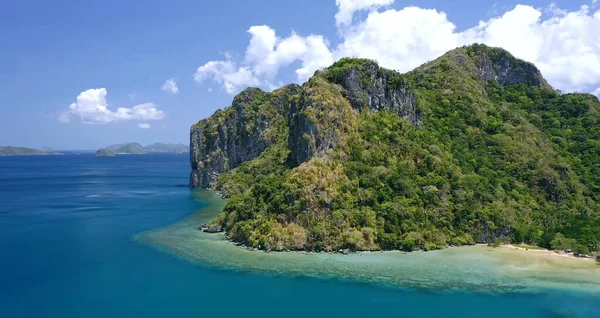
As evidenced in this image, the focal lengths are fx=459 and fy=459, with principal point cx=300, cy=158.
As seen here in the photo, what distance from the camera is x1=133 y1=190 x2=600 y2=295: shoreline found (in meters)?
52.7

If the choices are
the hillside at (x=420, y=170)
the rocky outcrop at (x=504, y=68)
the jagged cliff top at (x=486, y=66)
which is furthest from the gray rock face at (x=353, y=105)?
the rocky outcrop at (x=504, y=68)

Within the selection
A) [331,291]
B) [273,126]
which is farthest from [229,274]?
[273,126]

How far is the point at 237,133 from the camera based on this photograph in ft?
489

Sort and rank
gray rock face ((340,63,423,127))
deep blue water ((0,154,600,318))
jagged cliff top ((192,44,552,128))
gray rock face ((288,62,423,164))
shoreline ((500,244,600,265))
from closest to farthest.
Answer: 1. deep blue water ((0,154,600,318))
2. shoreline ((500,244,600,265))
3. gray rock face ((288,62,423,164))
4. gray rock face ((340,63,423,127))
5. jagged cliff top ((192,44,552,128))

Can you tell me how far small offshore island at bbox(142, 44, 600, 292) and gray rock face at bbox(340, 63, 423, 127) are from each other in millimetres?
223

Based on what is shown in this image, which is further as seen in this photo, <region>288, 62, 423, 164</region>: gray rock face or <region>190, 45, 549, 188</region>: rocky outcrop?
<region>190, 45, 549, 188</region>: rocky outcrop

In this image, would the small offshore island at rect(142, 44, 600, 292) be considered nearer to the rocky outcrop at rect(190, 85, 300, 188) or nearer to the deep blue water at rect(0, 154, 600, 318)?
the deep blue water at rect(0, 154, 600, 318)

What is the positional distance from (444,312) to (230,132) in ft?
372

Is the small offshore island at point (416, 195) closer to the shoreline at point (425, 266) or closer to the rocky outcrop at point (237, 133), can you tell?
the shoreline at point (425, 266)

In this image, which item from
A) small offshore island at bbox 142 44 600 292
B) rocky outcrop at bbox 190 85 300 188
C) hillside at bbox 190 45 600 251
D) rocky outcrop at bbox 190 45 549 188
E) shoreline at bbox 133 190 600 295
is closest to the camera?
shoreline at bbox 133 190 600 295

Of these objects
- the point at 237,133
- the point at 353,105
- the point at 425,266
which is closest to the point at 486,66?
the point at 353,105

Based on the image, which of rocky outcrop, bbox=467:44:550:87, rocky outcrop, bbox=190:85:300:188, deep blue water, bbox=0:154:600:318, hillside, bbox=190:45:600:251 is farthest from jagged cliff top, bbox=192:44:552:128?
deep blue water, bbox=0:154:600:318

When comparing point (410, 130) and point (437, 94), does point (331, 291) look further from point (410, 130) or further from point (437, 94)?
point (437, 94)

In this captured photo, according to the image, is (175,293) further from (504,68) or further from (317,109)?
(504,68)
